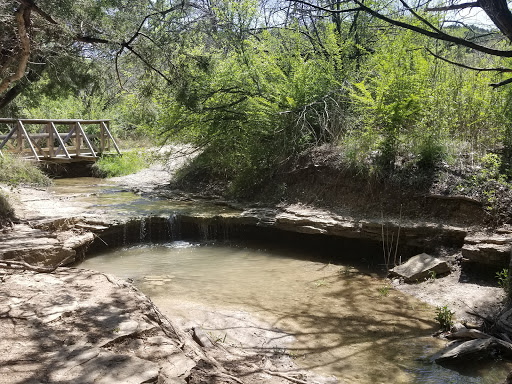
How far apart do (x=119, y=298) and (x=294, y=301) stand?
2.32m

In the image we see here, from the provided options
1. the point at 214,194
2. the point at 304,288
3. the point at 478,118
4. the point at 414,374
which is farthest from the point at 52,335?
the point at 214,194

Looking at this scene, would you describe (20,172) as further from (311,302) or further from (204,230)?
(311,302)

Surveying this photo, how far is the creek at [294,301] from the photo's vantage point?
4.31 metres

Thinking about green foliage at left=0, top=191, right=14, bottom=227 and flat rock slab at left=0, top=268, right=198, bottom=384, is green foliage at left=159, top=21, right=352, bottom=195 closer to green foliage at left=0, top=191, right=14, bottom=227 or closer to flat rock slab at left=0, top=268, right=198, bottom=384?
green foliage at left=0, top=191, right=14, bottom=227

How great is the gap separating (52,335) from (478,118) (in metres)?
A: 7.06

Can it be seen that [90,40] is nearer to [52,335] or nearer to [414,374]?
[52,335]

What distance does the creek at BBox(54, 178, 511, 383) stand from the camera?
4.31m

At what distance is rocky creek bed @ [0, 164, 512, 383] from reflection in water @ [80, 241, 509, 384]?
1.43 ft

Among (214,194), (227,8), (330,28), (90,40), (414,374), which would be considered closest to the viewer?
(414,374)

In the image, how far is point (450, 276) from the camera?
637cm

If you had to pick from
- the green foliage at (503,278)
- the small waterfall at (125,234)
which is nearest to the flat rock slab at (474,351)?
the green foliage at (503,278)

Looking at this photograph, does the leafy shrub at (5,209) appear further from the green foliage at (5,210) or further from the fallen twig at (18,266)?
the fallen twig at (18,266)

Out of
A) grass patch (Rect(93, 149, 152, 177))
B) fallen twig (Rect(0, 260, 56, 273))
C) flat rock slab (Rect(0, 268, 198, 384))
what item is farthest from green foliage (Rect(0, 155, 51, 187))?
flat rock slab (Rect(0, 268, 198, 384))

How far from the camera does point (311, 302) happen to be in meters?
5.81
